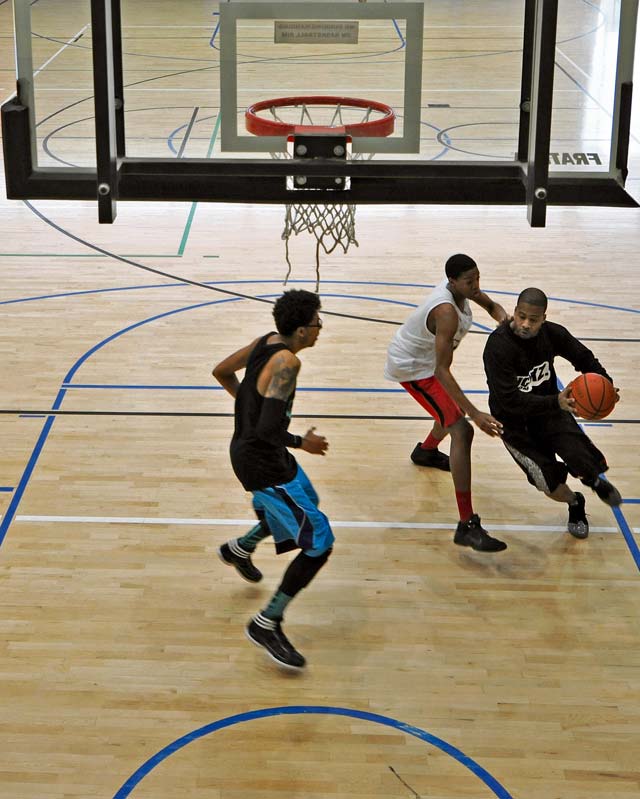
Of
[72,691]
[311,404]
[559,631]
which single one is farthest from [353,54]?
[72,691]

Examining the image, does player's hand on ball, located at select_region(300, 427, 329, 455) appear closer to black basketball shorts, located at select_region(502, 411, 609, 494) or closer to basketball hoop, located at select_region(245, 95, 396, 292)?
basketball hoop, located at select_region(245, 95, 396, 292)

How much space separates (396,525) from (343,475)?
656mm

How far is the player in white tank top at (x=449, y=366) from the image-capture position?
5512mm

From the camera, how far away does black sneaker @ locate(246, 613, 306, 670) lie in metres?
4.77

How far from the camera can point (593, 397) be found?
17.6ft

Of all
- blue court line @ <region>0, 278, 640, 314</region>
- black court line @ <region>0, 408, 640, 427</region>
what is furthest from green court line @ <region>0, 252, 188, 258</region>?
black court line @ <region>0, 408, 640, 427</region>

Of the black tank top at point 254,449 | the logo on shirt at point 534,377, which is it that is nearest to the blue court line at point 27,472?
the black tank top at point 254,449

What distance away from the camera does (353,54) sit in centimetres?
727

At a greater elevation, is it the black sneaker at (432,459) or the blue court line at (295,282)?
the blue court line at (295,282)

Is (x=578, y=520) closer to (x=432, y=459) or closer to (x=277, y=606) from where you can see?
(x=432, y=459)

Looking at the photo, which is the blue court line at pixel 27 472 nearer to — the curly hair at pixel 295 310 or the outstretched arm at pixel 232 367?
the outstretched arm at pixel 232 367

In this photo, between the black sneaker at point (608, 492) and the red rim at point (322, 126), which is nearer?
the black sneaker at point (608, 492)

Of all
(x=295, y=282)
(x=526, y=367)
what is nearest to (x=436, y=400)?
(x=526, y=367)

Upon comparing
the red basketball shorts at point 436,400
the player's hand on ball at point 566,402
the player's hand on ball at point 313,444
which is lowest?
the red basketball shorts at point 436,400
